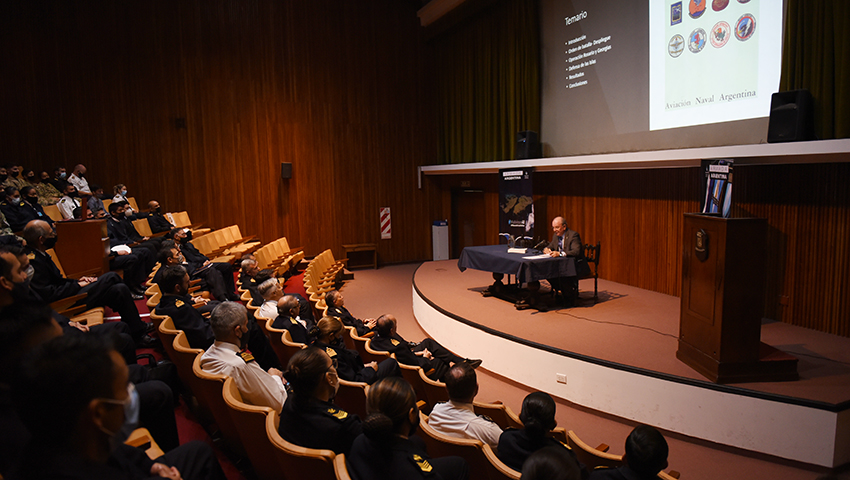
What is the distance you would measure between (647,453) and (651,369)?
2.25 m

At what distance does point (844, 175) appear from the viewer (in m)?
4.68

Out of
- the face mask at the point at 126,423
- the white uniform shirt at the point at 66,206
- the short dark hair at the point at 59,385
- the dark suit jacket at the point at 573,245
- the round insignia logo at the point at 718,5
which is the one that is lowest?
the dark suit jacket at the point at 573,245

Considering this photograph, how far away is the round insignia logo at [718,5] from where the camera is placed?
5211 mm

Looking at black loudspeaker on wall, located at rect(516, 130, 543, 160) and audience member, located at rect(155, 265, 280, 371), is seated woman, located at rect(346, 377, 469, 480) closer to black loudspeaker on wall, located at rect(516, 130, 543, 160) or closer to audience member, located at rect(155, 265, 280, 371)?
audience member, located at rect(155, 265, 280, 371)

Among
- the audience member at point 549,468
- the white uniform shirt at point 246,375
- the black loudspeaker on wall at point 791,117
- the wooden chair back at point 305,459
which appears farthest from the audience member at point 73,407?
the black loudspeaker on wall at point 791,117

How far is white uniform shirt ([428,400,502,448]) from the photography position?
243 centimetres

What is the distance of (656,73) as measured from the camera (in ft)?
20.4

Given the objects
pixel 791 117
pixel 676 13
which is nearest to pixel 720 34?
pixel 676 13

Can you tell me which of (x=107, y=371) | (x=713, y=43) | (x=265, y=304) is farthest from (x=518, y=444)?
(x=713, y=43)

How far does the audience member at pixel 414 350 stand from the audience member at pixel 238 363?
1327mm

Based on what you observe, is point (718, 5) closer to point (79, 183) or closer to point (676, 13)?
point (676, 13)

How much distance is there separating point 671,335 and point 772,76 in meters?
2.71

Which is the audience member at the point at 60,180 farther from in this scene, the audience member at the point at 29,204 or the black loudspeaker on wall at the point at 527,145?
the black loudspeaker on wall at the point at 527,145

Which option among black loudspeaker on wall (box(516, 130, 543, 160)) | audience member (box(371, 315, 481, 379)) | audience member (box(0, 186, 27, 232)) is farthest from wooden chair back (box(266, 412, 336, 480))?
black loudspeaker on wall (box(516, 130, 543, 160))
